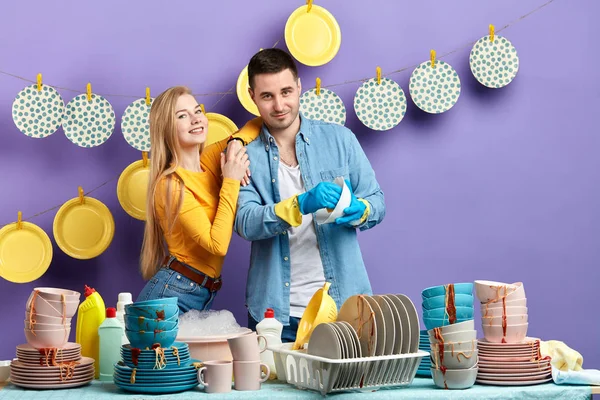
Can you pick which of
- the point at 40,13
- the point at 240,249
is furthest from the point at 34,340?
the point at 40,13

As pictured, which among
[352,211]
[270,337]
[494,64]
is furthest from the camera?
[494,64]

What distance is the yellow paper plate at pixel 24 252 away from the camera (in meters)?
3.11

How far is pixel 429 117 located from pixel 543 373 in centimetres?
167

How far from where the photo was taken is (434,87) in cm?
332

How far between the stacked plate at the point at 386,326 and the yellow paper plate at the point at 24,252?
1.70 m

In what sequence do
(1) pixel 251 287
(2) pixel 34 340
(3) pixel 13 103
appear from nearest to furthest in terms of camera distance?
(2) pixel 34 340
(1) pixel 251 287
(3) pixel 13 103

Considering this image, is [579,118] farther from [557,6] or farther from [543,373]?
[543,373]

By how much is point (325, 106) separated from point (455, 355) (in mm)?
1652

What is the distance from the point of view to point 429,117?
Answer: 11.1ft

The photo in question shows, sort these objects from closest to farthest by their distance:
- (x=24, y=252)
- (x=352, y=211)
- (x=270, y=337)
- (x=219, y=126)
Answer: (x=270, y=337)
(x=352, y=211)
(x=24, y=252)
(x=219, y=126)

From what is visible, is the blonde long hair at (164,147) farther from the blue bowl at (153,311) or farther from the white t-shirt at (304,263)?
the blue bowl at (153,311)

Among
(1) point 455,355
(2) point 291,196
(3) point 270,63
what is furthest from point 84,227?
(1) point 455,355

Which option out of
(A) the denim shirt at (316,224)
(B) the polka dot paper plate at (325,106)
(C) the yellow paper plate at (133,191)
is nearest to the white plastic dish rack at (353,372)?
(A) the denim shirt at (316,224)

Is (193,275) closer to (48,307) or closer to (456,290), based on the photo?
(48,307)
